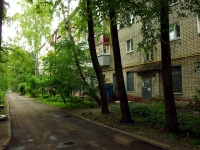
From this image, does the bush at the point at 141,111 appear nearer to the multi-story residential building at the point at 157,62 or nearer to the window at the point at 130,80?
the multi-story residential building at the point at 157,62

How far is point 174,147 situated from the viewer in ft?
20.2

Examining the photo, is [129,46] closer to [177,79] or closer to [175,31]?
[175,31]

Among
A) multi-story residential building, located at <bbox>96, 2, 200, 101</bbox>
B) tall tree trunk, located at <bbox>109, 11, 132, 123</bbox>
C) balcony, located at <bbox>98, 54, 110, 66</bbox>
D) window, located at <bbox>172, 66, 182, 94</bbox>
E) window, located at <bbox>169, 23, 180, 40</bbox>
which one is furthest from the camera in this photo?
balcony, located at <bbox>98, 54, 110, 66</bbox>

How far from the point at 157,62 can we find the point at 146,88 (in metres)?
2.72

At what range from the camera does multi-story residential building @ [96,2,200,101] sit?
14477mm

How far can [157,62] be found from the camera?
1755cm

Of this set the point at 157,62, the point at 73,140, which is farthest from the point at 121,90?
the point at 157,62

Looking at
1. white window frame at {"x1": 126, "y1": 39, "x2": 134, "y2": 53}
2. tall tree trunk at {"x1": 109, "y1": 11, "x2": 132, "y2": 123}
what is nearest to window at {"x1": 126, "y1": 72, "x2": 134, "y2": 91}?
white window frame at {"x1": 126, "y1": 39, "x2": 134, "y2": 53}

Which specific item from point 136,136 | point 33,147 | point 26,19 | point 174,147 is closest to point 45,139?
point 33,147

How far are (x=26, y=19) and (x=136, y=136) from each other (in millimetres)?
28960

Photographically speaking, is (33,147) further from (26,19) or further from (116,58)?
(26,19)

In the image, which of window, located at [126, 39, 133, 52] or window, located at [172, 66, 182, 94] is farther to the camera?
window, located at [126, 39, 133, 52]

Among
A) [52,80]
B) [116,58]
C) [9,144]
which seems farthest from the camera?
[52,80]

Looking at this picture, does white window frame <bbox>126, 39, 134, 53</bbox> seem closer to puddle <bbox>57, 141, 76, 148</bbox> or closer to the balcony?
the balcony
